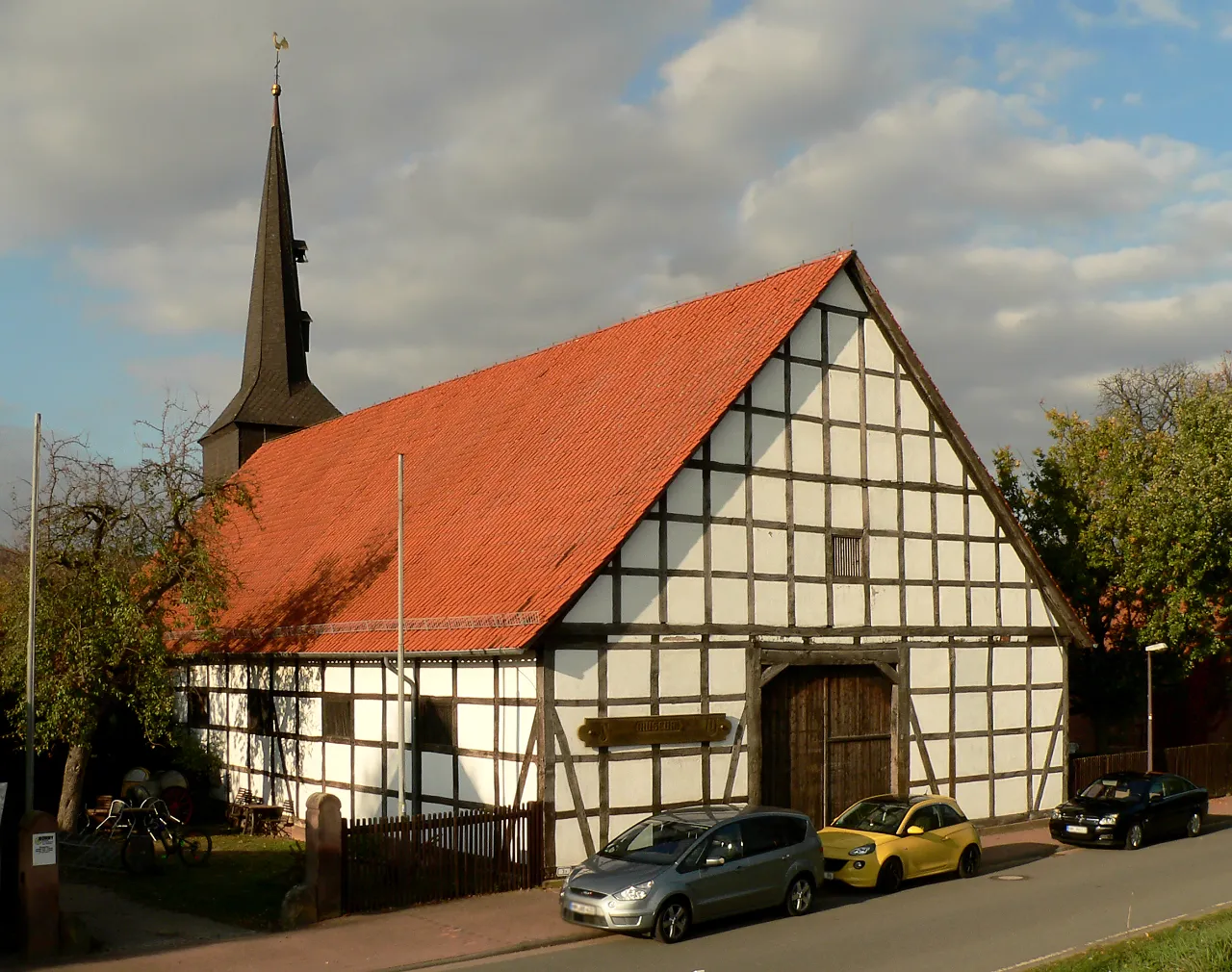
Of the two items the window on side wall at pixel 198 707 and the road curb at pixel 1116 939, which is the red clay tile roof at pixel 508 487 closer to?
the window on side wall at pixel 198 707

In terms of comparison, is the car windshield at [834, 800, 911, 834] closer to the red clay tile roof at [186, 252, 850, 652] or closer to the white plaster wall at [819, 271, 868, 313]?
the red clay tile roof at [186, 252, 850, 652]

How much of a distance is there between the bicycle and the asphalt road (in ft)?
27.9

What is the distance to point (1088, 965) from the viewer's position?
14055 mm

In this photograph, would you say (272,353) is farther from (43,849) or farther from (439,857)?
(43,849)

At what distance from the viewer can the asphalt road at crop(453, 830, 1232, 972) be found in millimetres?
15398

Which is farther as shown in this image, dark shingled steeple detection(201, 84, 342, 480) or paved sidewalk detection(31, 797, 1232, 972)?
dark shingled steeple detection(201, 84, 342, 480)

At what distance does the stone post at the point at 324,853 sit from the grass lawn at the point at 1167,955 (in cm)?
938

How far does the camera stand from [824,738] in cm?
2459

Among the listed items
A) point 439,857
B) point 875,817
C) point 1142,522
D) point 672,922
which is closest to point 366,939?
point 439,857

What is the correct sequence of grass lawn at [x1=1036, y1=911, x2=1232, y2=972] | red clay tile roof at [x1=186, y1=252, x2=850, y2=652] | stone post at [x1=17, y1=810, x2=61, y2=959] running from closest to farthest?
grass lawn at [x1=1036, y1=911, x2=1232, y2=972] < stone post at [x1=17, y1=810, x2=61, y2=959] < red clay tile roof at [x1=186, y1=252, x2=850, y2=652]

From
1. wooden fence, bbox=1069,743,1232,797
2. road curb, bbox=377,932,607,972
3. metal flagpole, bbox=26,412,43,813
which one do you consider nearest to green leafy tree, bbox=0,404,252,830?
metal flagpole, bbox=26,412,43,813

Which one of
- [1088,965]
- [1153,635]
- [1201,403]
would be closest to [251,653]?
[1088,965]

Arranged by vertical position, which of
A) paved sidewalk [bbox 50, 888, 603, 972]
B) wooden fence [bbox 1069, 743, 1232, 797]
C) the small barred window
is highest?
the small barred window

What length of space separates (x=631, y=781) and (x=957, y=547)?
389 inches
